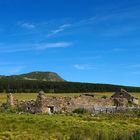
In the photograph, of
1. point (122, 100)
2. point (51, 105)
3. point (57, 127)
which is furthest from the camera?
point (122, 100)

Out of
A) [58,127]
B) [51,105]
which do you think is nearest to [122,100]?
[51,105]

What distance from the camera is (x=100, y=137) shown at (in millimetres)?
22375

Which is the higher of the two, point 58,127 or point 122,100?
point 122,100

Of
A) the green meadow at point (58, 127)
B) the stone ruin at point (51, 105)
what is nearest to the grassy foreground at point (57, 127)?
the green meadow at point (58, 127)

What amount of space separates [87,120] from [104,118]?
2514 millimetres

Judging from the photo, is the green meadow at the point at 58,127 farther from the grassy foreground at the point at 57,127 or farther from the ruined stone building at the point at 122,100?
the ruined stone building at the point at 122,100

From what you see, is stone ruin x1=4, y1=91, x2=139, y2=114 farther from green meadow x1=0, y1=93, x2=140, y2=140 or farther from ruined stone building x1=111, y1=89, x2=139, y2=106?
green meadow x1=0, y1=93, x2=140, y2=140

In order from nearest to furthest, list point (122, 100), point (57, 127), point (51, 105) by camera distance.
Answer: point (57, 127)
point (51, 105)
point (122, 100)

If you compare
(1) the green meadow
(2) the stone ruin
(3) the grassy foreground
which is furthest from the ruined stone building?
(3) the grassy foreground

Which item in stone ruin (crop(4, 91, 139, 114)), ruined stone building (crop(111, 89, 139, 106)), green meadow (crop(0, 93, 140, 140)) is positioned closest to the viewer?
green meadow (crop(0, 93, 140, 140))

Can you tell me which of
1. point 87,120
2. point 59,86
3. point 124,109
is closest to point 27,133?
point 87,120

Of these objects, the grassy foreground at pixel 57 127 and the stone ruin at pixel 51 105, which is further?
the stone ruin at pixel 51 105

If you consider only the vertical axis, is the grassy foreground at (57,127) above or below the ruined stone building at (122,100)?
below

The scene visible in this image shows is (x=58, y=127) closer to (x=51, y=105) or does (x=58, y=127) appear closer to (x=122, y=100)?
(x=51, y=105)
